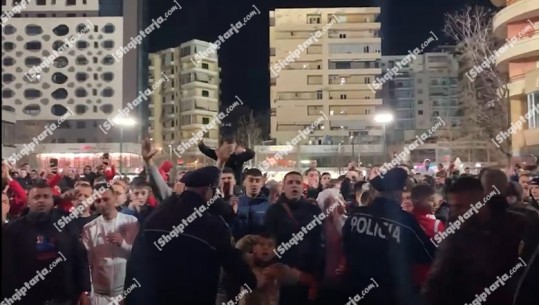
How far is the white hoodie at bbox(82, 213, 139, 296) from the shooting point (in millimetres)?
4574

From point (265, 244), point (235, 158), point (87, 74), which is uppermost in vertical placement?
point (87, 74)

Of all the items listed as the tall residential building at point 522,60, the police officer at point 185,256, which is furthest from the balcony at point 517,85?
the police officer at point 185,256

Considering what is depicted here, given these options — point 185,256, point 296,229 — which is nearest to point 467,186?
point 296,229

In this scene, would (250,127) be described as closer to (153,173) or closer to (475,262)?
(153,173)

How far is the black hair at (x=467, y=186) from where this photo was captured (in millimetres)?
3326

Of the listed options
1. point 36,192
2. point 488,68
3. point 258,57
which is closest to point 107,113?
point 258,57

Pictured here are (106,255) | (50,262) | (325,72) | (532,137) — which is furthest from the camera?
(325,72)

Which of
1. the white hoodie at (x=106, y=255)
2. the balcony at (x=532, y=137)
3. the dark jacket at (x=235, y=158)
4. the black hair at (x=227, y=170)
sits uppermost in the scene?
the balcony at (x=532, y=137)

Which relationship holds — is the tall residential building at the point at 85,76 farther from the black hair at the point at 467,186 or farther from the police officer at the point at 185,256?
the black hair at the point at 467,186

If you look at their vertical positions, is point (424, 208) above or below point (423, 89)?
below

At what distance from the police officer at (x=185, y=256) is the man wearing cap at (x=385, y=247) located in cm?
73

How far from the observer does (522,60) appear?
22.0 m

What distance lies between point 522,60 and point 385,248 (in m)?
Answer: 20.7

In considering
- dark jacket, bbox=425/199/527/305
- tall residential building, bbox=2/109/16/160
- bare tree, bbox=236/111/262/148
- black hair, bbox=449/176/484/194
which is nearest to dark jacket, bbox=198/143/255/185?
black hair, bbox=449/176/484/194
